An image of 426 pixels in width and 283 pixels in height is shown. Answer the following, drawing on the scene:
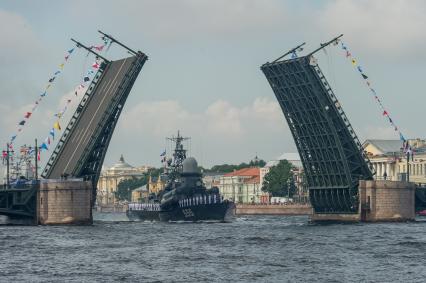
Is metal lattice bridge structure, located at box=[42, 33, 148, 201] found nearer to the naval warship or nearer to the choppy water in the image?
the choppy water

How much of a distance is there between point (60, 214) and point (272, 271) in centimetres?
2964

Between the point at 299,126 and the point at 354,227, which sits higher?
the point at 299,126

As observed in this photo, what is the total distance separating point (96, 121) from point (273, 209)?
187 ft

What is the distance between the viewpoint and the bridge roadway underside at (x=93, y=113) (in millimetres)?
65562

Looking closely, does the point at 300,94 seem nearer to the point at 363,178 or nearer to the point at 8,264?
the point at 363,178

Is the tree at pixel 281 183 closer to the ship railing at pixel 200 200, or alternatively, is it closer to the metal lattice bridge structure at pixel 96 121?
the ship railing at pixel 200 200

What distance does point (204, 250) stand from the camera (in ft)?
156

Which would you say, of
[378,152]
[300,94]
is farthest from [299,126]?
[378,152]

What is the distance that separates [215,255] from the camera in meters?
44.9

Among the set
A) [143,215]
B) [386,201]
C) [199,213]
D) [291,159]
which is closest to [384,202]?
[386,201]

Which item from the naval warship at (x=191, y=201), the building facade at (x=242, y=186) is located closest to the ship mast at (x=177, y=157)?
the naval warship at (x=191, y=201)

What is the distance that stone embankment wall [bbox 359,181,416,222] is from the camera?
70.0 m

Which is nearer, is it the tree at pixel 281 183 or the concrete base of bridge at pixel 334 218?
the concrete base of bridge at pixel 334 218

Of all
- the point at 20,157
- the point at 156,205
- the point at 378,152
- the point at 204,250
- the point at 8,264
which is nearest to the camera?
the point at 8,264
